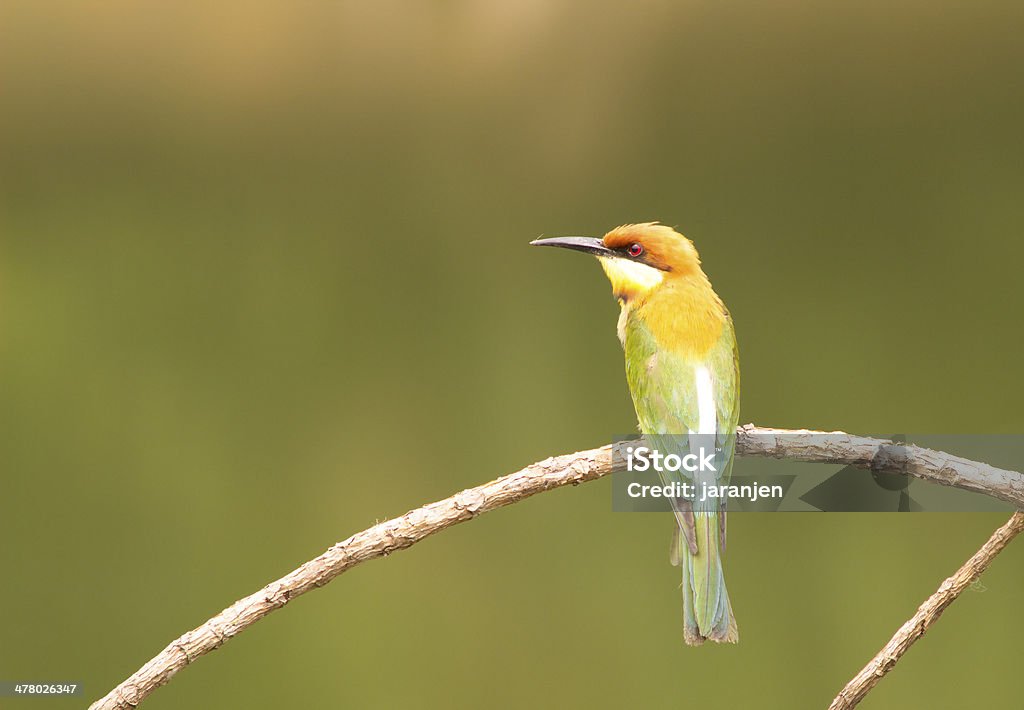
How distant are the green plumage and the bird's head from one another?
103mm

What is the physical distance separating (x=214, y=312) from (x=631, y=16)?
1608mm

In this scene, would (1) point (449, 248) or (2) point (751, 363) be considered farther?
(1) point (449, 248)

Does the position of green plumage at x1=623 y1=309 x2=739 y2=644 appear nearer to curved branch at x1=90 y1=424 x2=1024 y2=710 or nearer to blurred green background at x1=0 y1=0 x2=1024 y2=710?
curved branch at x1=90 y1=424 x2=1024 y2=710

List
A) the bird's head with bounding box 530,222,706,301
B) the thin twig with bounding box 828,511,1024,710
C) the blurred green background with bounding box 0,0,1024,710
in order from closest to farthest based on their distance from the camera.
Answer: the thin twig with bounding box 828,511,1024,710 < the bird's head with bounding box 530,222,706,301 < the blurred green background with bounding box 0,0,1024,710

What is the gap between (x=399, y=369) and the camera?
3012 mm

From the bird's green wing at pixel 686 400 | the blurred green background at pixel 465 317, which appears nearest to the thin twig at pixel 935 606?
the bird's green wing at pixel 686 400

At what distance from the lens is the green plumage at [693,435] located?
7.16 ft

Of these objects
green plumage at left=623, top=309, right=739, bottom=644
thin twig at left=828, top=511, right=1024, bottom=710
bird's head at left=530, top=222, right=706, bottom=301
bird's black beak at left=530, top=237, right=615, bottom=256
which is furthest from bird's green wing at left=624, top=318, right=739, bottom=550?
thin twig at left=828, top=511, right=1024, bottom=710

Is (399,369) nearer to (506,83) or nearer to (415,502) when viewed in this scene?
(415,502)

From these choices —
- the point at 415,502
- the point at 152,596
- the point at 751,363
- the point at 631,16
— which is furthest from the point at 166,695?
the point at 631,16

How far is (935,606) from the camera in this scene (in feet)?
6.30

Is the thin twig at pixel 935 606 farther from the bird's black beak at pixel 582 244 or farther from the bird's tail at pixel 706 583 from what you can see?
the bird's black beak at pixel 582 244

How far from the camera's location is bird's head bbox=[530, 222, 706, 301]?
2418 mm

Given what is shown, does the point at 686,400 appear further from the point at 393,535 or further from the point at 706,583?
the point at 393,535
